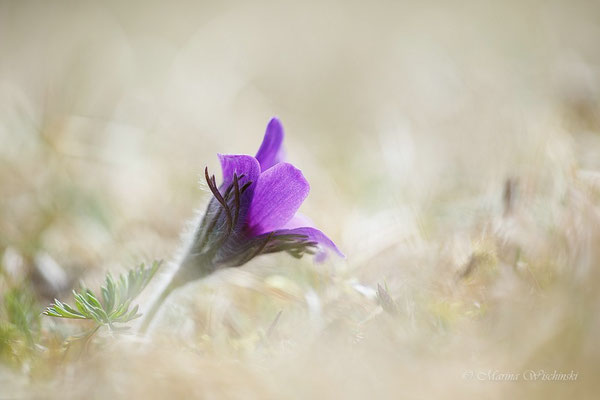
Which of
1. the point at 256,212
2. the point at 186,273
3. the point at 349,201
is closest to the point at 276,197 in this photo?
the point at 256,212

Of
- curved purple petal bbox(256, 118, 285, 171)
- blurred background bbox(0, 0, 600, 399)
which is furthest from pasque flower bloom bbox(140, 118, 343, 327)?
blurred background bbox(0, 0, 600, 399)

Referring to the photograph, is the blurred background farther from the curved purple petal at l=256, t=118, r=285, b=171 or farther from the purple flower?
the curved purple petal at l=256, t=118, r=285, b=171

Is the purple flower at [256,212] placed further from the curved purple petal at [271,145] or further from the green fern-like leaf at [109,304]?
the green fern-like leaf at [109,304]

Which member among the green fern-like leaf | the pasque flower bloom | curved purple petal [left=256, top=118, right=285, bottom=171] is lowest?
the green fern-like leaf

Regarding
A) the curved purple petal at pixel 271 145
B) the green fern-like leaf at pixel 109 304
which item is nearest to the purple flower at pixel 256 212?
the curved purple petal at pixel 271 145

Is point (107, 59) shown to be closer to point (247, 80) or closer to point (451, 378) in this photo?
point (247, 80)

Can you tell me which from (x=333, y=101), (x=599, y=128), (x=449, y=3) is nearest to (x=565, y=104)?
(x=599, y=128)

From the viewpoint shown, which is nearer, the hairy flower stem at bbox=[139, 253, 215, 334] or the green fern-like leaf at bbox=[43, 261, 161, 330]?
the green fern-like leaf at bbox=[43, 261, 161, 330]

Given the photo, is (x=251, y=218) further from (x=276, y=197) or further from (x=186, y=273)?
(x=186, y=273)

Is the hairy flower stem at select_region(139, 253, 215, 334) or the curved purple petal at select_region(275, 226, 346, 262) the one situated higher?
the curved purple petal at select_region(275, 226, 346, 262)
